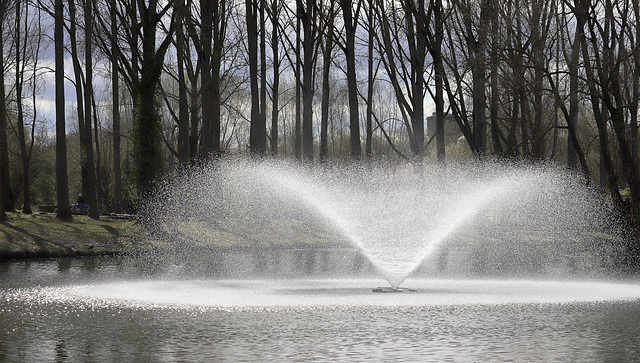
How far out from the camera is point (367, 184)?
→ 3581 centimetres

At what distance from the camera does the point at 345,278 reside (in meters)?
17.0

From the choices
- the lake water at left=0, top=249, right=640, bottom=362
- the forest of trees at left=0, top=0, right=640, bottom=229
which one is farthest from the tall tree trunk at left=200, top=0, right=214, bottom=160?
the lake water at left=0, top=249, right=640, bottom=362

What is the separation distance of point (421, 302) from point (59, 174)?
69.9 feet

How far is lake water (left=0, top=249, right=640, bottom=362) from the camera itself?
8.31m

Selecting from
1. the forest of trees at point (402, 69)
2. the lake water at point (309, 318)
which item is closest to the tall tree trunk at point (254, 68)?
the forest of trees at point (402, 69)

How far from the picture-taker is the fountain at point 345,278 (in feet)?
28.9

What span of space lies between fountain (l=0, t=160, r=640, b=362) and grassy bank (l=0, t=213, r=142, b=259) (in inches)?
55.5

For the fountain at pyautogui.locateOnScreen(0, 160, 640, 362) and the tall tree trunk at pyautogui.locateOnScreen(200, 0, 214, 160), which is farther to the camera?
the tall tree trunk at pyautogui.locateOnScreen(200, 0, 214, 160)

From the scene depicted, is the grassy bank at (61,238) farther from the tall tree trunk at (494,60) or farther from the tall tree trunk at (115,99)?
the tall tree trunk at (494,60)

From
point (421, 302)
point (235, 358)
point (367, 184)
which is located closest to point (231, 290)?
point (421, 302)

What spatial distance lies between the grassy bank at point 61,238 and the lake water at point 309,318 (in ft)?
17.6

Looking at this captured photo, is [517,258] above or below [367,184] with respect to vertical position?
below

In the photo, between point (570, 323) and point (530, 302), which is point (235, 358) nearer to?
point (570, 323)

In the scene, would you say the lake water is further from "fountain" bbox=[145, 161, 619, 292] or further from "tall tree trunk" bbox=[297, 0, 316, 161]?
"tall tree trunk" bbox=[297, 0, 316, 161]
